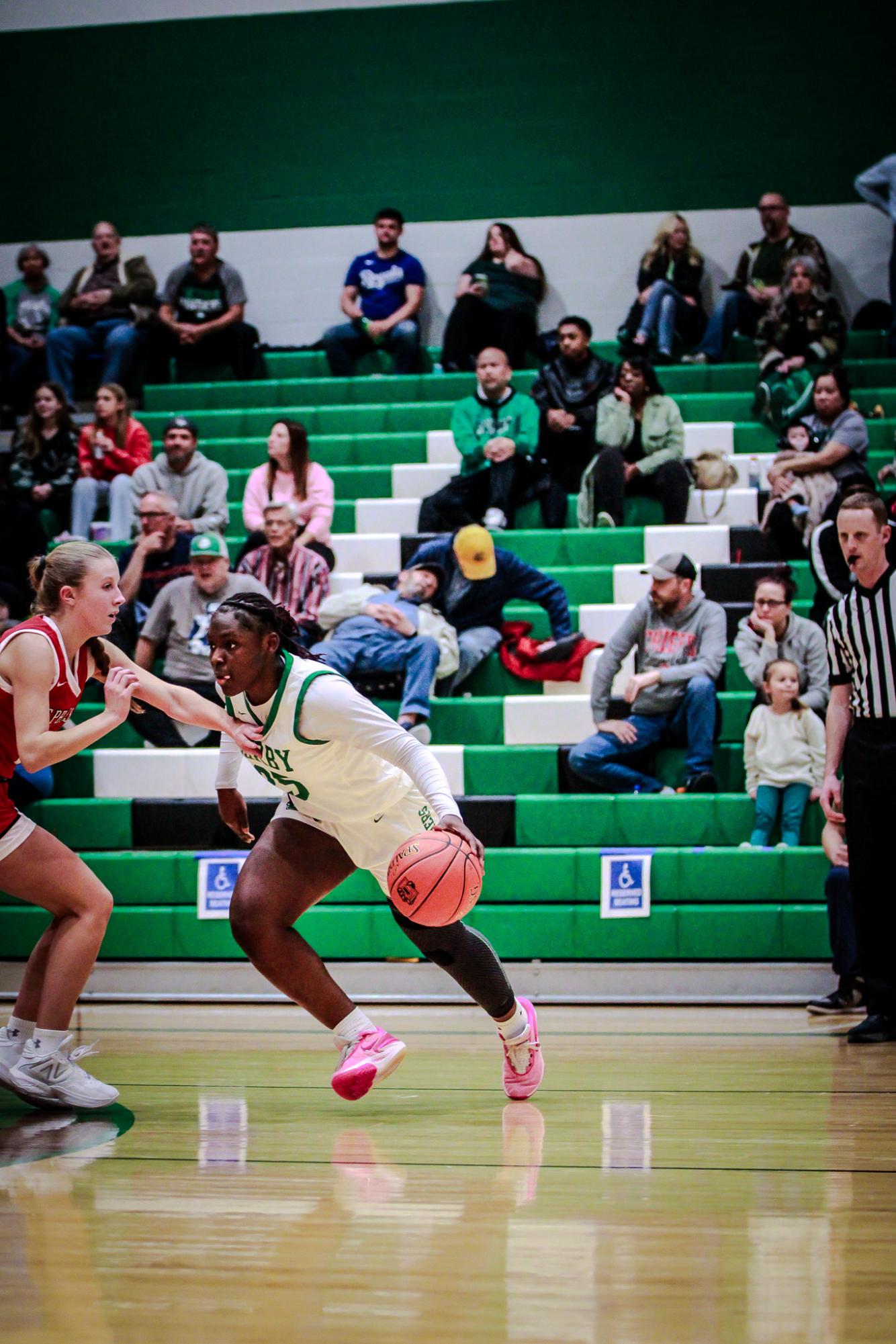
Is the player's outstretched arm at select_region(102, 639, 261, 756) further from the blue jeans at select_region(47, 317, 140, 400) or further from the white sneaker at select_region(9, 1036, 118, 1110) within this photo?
the blue jeans at select_region(47, 317, 140, 400)

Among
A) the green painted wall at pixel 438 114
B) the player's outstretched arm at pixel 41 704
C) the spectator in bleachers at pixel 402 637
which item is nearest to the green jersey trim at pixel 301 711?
the player's outstretched arm at pixel 41 704

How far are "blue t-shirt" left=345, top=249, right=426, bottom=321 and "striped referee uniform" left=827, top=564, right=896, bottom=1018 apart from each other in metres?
5.59

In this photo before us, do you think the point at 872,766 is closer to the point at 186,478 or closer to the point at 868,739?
the point at 868,739

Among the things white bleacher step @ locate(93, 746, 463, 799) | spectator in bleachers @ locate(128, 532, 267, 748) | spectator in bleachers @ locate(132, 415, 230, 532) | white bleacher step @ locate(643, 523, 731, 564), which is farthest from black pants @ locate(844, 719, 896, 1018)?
spectator in bleachers @ locate(132, 415, 230, 532)

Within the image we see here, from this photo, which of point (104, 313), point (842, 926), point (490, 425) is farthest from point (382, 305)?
point (842, 926)

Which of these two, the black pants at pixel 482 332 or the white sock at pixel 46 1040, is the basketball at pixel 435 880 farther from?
the black pants at pixel 482 332

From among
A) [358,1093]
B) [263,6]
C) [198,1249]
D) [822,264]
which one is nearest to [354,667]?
[358,1093]

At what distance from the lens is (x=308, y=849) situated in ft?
11.2

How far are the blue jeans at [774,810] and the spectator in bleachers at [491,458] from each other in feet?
7.91

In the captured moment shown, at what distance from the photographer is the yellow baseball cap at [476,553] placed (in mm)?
6305

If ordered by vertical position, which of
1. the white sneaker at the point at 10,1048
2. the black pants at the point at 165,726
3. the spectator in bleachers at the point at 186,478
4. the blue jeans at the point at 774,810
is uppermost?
the spectator in bleachers at the point at 186,478

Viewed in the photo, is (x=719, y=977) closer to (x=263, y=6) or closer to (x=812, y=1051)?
(x=812, y=1051)

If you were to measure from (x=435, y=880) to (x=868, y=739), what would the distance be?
1.76 m

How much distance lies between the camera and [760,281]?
353 inches
